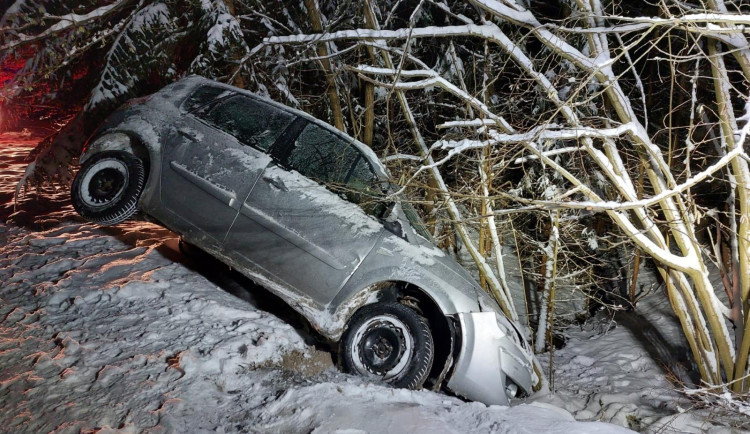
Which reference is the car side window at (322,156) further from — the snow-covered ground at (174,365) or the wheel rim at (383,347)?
the snow-covered ground at (174,365)

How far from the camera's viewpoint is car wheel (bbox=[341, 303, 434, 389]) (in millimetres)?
4121

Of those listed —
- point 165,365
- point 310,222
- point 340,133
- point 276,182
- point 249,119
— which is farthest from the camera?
point 249,119

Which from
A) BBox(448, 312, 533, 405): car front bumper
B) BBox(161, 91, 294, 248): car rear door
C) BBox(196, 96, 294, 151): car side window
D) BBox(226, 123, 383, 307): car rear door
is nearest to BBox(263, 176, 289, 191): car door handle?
BBox(226, 123, 383, 307): car rear door

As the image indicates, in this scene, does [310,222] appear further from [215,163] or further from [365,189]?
[215,163]

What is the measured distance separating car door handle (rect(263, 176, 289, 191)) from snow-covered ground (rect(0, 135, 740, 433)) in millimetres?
1376

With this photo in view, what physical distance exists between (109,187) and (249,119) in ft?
5.67

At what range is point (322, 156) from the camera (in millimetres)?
4727

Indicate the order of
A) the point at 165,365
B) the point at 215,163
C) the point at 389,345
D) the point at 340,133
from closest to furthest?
the point at 165,365 < the point at 389,345 < the point at 215,163 < the point at 340,133

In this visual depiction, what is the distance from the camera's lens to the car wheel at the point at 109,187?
16.3 ft

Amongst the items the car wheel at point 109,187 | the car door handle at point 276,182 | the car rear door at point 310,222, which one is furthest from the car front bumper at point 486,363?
the car wheel at point 109,187

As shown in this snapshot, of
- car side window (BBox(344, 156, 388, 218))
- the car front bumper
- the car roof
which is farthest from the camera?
the car roof

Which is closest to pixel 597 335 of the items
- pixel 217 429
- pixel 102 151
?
pixel 217 429

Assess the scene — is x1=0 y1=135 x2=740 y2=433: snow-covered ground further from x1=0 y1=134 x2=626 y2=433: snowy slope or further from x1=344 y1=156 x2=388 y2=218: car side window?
x1=344 y1=156 x2=388 y2=218: car side window

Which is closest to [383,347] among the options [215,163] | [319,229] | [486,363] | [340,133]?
[486,363]
